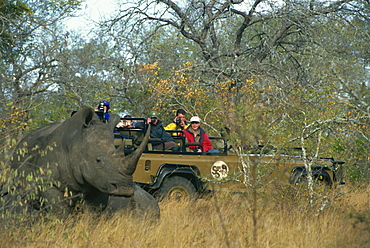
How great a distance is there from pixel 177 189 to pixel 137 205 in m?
2.43

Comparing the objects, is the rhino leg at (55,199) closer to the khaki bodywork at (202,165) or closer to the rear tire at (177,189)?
the khaki bodywork at (202,165)

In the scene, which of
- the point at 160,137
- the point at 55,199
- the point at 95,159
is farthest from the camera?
the point at 160,137

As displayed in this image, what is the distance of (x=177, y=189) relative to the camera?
991 centimetres

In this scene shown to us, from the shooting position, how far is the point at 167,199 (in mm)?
9430

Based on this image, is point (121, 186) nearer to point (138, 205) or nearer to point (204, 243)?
point (204, 243)

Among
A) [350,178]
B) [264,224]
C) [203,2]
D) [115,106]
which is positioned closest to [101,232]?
[264,224]

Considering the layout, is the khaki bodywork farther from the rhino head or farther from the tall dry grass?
the rhino head

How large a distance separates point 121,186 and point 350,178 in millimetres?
7748

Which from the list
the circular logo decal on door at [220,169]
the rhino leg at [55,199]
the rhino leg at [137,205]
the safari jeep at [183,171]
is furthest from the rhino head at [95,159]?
the circular logo decal on door at [220,169]

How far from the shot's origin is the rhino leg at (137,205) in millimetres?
7309

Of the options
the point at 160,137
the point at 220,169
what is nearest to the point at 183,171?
the point at 220,169

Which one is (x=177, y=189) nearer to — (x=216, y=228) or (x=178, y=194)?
(x=178, y=194)

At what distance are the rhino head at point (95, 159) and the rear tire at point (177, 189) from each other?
11.3 ft

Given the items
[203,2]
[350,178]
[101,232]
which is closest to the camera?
[101,232]
